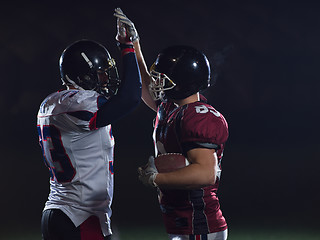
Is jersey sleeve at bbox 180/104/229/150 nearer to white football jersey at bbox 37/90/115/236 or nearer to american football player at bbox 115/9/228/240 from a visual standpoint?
american football player at bbox 115/9/228/240

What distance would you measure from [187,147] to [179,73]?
51 centimetres

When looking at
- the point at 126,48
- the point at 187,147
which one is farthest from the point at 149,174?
the point at 126,48

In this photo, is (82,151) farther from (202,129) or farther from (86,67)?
(202,129)

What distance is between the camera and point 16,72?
31.8 ft

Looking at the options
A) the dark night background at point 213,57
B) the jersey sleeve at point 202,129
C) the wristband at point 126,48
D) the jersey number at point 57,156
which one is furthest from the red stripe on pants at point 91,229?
the dark night background at point 213,57

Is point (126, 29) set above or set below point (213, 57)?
above

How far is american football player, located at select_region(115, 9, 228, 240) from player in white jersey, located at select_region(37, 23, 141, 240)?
208 mm

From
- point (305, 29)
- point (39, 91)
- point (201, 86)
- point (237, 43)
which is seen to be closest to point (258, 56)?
point (237, 43)

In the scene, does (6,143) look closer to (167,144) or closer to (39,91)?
(39,91)

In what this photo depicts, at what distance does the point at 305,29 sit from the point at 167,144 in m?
8.09

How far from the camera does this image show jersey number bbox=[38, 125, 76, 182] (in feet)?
9.39

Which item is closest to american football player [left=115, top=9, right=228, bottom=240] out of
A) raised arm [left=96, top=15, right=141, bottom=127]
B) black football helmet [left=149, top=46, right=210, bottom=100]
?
black football helmet [left=149, top=46, right=210, bottom=100]

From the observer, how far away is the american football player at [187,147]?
245cm

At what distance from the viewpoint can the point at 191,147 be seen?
2.47 m
